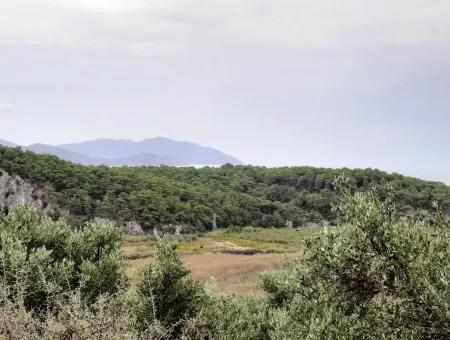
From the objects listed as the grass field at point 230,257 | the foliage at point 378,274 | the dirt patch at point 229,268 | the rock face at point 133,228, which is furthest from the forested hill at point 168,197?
the foliage at point 378,274

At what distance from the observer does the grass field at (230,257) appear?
5483 centimetres

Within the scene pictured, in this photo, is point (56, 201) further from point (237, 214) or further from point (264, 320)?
point (264, 320)

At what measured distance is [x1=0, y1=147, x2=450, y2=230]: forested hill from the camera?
117 m

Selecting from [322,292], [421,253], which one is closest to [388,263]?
[421,253]

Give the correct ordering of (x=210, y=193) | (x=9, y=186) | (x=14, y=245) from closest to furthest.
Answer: (x=14, y=245) < (x=9, y=186) < (x=210, y=193)

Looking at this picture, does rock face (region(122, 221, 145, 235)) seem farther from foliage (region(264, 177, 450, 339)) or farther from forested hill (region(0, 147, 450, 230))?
foliage (region(264, 177, 450, 339))

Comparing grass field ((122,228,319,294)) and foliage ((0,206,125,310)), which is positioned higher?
foliage ((0,206,125,310))

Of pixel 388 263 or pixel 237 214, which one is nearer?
pixel 388 263

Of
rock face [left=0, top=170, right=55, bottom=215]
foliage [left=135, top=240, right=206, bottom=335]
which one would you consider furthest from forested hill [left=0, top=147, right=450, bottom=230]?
foliage [left=135, top=240, right=206, bottom=335]

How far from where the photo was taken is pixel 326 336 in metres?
13.0

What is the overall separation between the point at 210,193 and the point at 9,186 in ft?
201

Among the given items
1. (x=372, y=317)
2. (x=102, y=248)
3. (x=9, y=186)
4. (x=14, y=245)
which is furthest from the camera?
(x=9, y=186)

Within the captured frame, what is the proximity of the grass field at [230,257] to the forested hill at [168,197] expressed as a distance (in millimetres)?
15791

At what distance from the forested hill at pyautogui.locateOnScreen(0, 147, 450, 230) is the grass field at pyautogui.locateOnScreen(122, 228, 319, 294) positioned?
622 inches
